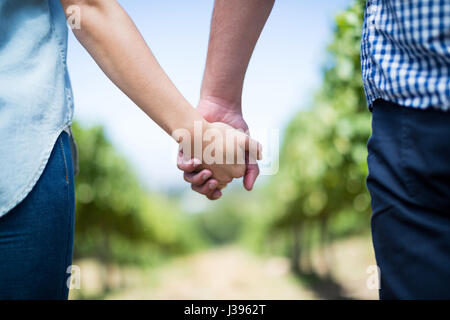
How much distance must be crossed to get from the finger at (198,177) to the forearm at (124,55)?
0.52 m

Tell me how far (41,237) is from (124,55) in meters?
0.66

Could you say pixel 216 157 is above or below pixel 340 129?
below

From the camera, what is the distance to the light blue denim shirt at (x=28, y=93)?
3.93 ft

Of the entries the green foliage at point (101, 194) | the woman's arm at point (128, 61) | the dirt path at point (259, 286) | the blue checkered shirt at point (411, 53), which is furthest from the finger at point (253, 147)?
the green foliage at point (101, 194)

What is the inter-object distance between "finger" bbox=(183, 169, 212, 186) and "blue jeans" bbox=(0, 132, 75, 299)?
2.41 feet

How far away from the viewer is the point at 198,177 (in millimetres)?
1962

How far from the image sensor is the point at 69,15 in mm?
1374

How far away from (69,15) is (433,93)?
1.18 meters

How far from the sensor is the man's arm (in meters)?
1.83

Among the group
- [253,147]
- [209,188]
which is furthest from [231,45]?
[209,188]

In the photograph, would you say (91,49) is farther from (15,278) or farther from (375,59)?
(375,59)

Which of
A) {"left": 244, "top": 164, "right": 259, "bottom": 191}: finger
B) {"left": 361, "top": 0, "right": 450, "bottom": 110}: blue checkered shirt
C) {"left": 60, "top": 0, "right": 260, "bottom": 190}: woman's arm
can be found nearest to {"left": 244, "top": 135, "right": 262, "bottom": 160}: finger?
{"left": 244, "top": 164, "right": 259, "bottom": 191}: finger

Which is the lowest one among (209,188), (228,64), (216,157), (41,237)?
(41,237)

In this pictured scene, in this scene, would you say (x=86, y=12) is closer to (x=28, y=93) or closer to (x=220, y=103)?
(x=28, y=93)
